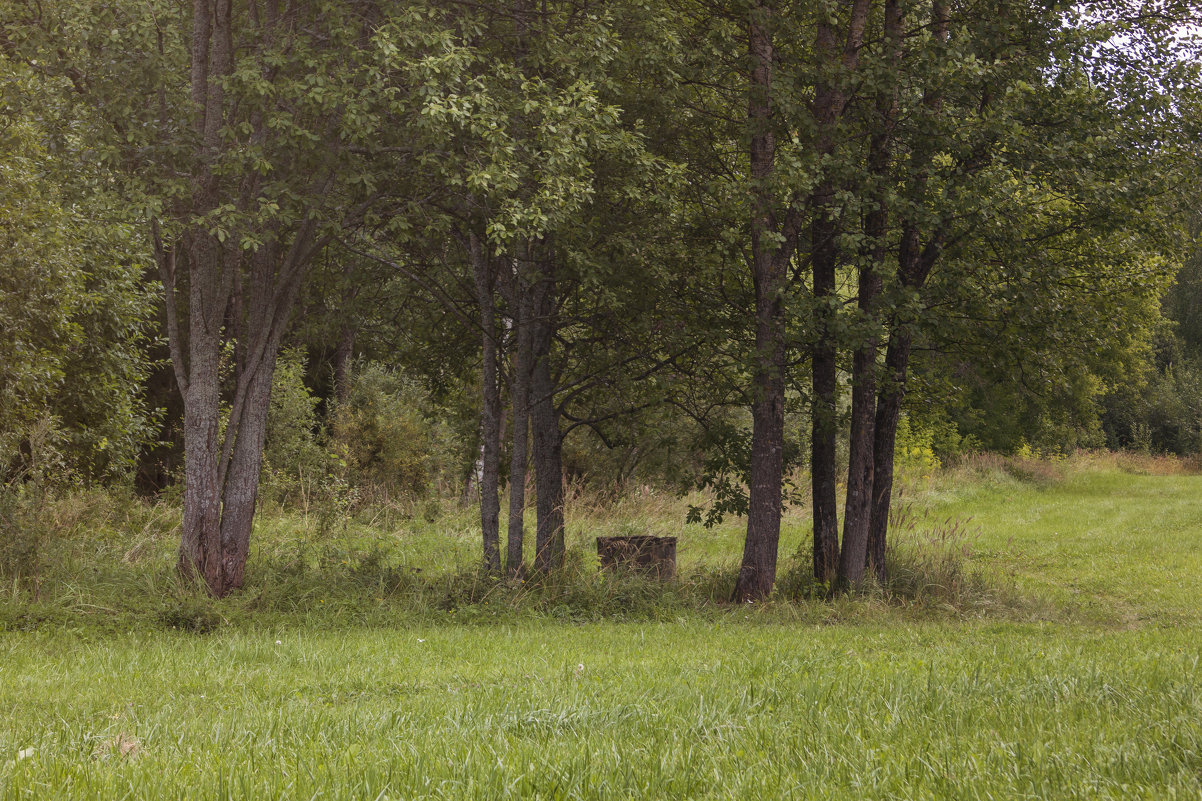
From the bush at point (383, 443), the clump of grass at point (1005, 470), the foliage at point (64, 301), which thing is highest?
the foliage at point (64, 301)

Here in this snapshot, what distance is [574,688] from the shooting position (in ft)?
20.3

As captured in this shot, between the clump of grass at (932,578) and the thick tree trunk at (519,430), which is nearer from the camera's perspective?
the thick tree trunk at (519,430)

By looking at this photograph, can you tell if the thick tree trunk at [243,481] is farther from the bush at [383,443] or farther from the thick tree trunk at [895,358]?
the bush at [383,443]

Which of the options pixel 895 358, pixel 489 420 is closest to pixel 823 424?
pixel 895 358

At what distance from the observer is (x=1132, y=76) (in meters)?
12.5

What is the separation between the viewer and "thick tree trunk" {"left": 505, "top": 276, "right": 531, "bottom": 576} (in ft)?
41.7

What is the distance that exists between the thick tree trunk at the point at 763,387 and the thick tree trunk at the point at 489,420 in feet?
11.3

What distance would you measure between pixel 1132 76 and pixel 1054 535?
1337 cm

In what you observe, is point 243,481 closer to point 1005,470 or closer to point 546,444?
point 546,444

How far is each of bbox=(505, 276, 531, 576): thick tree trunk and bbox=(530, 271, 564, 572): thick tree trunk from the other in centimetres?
23

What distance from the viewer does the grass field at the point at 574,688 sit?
3631 mm

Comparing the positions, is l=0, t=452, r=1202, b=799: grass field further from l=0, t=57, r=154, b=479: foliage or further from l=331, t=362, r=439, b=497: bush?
l=331, t=362, r=439, b=497: bush

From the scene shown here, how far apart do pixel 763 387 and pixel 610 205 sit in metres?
3.13

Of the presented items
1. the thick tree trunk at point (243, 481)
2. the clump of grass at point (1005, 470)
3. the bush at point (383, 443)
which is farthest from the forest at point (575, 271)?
the clump of grass at point (1005, 470)
